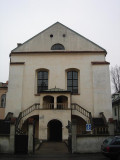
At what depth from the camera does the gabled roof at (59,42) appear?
26.2 m

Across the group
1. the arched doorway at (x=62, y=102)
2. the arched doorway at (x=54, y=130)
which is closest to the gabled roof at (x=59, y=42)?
the arched doorway at (x=62, y=102)

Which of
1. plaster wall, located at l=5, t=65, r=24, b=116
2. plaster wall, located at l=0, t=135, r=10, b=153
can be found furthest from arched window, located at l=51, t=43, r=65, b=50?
plaster wall, located at l=0, t=135, r=10, b=153

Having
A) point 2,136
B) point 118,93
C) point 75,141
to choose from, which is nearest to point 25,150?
point 2,136

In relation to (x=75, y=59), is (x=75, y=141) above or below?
below

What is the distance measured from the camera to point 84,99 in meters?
24.4

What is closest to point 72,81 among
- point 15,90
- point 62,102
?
point 62,102

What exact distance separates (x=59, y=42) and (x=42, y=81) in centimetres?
538

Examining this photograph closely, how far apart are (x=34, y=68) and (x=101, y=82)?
26.8ft

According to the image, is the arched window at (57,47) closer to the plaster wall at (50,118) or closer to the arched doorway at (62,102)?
the arched doorway at (62,102)

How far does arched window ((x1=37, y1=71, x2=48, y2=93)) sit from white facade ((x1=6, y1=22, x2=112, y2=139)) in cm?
50

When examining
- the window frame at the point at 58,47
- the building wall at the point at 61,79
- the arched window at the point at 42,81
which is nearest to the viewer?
the building wall at the point at 61,79

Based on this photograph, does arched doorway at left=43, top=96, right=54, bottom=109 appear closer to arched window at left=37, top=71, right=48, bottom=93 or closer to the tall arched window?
arched window at left=37, top=71, right=48, bottom=93

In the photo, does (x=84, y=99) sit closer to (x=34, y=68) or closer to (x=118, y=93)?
(x=34, y=68)

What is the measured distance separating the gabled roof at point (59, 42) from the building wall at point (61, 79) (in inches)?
28.4
